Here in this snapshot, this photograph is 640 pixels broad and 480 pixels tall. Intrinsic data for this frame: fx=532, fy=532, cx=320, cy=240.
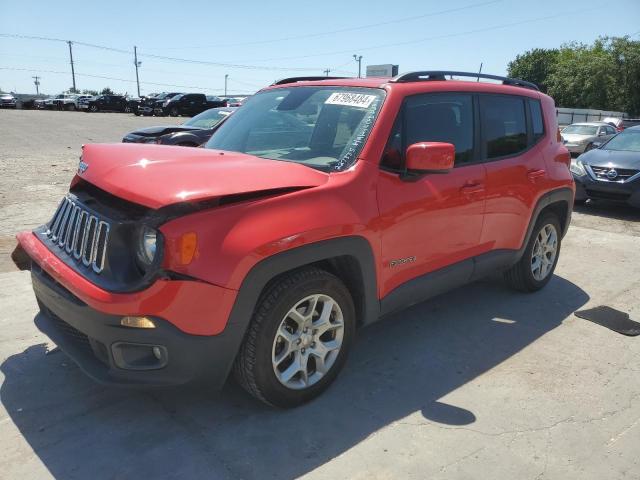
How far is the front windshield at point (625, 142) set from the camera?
31.6ft

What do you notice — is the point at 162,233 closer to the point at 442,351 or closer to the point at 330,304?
the point at 330,304

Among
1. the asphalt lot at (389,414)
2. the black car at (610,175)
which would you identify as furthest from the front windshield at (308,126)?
the black car at (610,175)

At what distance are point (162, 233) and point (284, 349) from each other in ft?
3.06

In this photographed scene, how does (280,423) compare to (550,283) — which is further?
(550,283)

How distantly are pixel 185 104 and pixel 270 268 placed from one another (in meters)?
35.3

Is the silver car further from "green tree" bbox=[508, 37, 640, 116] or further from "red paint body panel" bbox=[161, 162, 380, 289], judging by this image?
"green tree" bbox=[508, 37, 640, 116]

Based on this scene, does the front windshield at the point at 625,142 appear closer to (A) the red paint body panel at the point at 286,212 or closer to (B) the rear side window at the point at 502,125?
(B) the rear side window at the point at 502,125

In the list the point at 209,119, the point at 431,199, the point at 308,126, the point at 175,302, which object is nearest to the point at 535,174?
the point at 431,199

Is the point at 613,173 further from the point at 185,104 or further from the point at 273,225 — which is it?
the point at 185,104

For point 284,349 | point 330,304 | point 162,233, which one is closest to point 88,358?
point 162,233

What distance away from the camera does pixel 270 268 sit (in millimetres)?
2582

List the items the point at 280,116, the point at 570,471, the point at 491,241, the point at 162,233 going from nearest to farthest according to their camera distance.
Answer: the point at 162,233, the point at 570,471, the point at 280,116, the point at 491,241

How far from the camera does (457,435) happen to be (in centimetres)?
282

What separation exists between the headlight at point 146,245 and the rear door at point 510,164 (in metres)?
2.51
